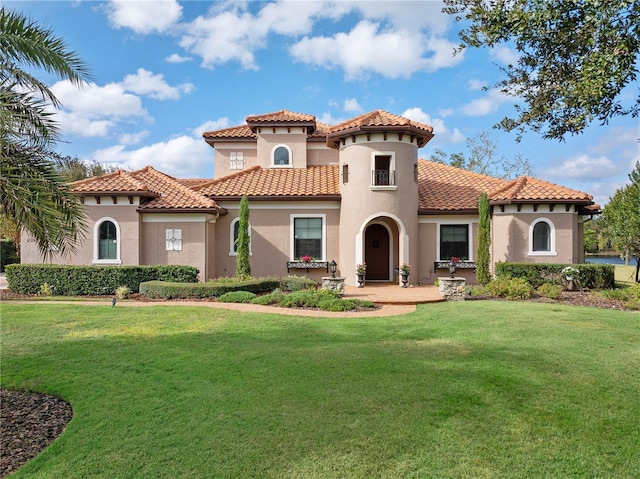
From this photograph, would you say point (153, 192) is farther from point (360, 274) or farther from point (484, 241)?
A: point (484, 241)

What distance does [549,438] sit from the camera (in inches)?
184

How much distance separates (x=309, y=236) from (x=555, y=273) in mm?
10223

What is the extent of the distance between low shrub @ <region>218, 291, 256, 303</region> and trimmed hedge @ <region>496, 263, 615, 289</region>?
32.4ft

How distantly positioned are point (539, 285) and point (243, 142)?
54.7ft

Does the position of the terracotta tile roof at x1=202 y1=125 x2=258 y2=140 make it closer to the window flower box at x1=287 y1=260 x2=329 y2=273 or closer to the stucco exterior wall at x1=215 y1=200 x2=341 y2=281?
the stucco exterior wall at x1=215 y1=200 x2=341 y2=281

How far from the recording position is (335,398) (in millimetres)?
5723

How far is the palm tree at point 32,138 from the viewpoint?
626 centimetres

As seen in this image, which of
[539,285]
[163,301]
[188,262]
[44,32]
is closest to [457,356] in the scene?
[44,32]

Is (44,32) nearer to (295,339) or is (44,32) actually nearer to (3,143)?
(3,143)

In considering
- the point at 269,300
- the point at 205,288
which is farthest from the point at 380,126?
the point at 205,288

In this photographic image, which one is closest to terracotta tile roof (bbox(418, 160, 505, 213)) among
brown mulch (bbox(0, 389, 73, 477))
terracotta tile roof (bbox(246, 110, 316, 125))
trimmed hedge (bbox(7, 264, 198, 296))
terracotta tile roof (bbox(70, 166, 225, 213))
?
terracotta tile roof (bbox(246, 110, 316, 125))

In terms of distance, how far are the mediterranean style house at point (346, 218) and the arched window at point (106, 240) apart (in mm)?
42

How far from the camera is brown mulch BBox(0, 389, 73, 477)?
4.63 m

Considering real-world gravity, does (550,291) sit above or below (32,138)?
below
